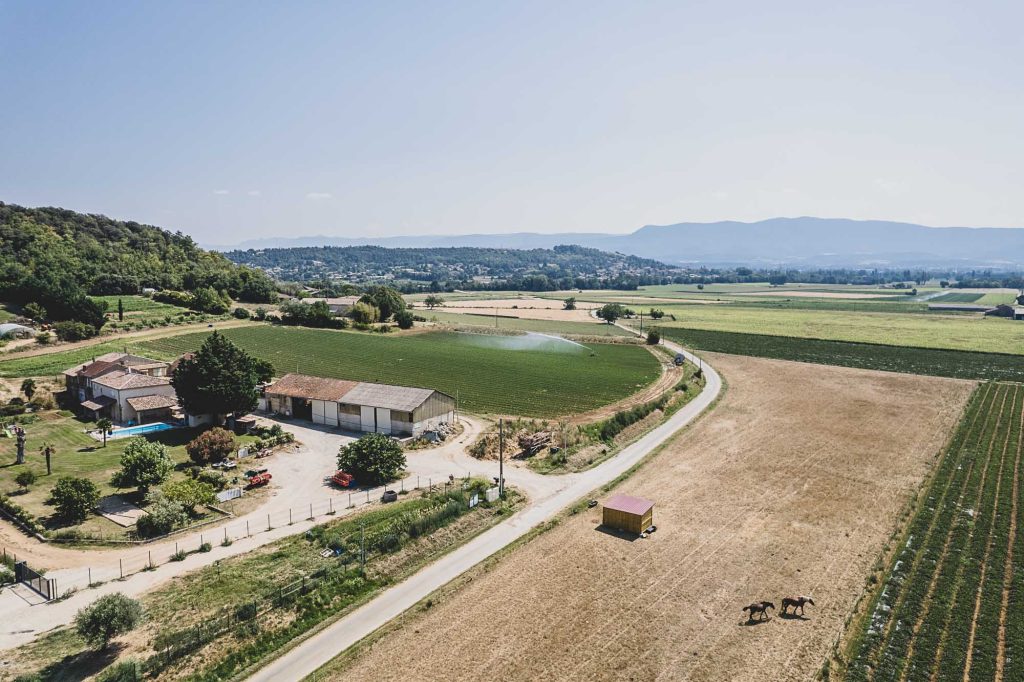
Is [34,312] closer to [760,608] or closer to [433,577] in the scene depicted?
[433,577]

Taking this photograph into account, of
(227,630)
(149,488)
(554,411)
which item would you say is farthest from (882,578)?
(149,488)

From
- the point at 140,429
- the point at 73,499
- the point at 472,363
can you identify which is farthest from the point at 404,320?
the point at 73,499

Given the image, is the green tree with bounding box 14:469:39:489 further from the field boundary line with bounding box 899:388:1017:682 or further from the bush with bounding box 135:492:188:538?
the field boundary line with bounding box 899:388:1017:682

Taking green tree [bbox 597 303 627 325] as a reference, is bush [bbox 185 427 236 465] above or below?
below

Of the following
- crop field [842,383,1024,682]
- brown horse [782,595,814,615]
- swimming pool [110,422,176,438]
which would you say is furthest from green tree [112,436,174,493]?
crop field [842,383,1024,682]

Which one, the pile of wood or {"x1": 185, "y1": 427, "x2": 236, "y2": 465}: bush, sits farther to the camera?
the pile of wood

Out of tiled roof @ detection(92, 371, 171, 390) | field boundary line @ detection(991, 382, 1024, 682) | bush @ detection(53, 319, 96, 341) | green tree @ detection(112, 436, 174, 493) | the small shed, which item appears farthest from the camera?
bush @ detection(53, 319, 96, 341)
